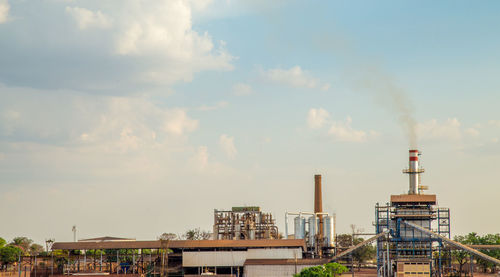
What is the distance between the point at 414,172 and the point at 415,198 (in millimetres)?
6546

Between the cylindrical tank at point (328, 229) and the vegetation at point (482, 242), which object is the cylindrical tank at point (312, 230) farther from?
the vegetation at point (482, 242)

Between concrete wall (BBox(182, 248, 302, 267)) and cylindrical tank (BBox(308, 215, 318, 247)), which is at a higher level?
cylindrical tank (BBox(308, 215, 318, 247))

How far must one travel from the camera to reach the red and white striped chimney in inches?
4530

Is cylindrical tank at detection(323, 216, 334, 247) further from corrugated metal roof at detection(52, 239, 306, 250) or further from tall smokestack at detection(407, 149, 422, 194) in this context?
tall smokestack at detection(407, 149, 422, 194)

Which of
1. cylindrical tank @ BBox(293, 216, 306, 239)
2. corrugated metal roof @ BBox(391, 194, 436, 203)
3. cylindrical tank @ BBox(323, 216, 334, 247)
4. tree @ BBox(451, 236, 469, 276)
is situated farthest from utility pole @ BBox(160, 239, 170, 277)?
tree @ BBox(451, 236, 469, 276)

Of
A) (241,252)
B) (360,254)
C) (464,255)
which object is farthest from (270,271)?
(360,254)

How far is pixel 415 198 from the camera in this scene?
365 ft

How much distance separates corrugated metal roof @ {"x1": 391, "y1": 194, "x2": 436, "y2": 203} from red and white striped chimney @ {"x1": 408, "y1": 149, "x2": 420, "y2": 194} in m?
3.65

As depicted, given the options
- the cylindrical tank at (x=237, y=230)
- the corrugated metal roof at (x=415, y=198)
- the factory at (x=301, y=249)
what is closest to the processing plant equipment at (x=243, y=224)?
the cylindrical tank at (x=237, y=230)

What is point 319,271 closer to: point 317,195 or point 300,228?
point 300,228

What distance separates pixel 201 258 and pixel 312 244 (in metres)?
27.4

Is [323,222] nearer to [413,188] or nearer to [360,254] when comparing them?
[413,188]

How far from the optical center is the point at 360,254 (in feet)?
537

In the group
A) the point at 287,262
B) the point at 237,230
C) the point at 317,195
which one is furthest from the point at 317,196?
the point at 287,262
